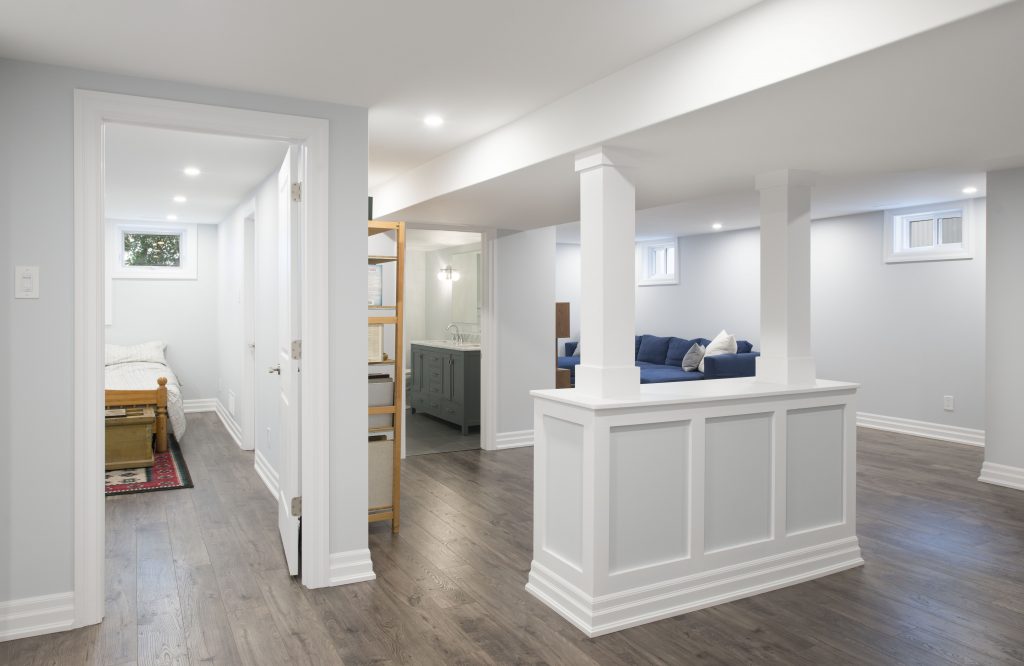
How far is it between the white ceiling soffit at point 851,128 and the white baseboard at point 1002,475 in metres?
2.09

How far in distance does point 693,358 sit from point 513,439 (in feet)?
9.96

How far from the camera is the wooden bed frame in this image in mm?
5492

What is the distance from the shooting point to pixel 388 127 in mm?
3715

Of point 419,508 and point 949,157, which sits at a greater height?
point 949,157

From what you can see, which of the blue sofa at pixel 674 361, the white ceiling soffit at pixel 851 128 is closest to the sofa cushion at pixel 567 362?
the blue sofa at pixel 674 361

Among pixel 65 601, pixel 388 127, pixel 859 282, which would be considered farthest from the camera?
pixel 859 282

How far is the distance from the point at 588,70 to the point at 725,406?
1.56m

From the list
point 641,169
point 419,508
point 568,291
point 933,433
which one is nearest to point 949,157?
point 641,169

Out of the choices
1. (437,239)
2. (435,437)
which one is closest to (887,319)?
A: (435,437)

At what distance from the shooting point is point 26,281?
8.63 feet

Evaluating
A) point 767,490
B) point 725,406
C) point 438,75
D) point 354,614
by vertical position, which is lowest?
point 354,614

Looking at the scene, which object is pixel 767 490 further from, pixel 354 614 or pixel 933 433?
pixel 933 433

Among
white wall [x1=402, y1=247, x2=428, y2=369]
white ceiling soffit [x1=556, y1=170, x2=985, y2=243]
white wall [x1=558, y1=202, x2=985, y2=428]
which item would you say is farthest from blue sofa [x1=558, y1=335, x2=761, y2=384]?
white wall [x1=402, y1=247, x2=428, y2=369]

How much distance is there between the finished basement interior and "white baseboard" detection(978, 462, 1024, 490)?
0.03 metres
